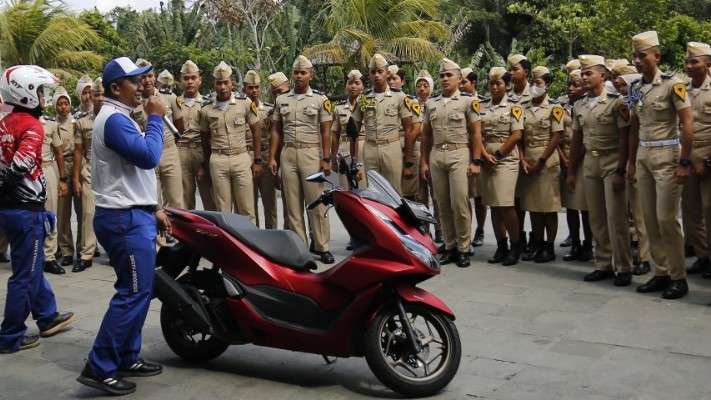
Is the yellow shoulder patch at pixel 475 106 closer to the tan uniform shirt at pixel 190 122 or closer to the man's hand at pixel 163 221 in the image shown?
the tan uniform shirt at pixel 190 122

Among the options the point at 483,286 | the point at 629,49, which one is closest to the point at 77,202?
the point at 483,286

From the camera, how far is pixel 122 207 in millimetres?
5254

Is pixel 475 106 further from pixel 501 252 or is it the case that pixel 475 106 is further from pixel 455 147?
pixel 501 252

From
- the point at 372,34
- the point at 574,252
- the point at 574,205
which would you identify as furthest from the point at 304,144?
the point at 372,34

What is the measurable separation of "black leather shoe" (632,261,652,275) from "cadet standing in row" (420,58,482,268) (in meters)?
1.61

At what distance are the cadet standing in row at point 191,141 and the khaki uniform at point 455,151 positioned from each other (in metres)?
2.72

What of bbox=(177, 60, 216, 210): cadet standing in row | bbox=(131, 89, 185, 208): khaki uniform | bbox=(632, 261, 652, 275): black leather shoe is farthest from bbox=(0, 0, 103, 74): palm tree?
bbox=(632, 261, 652, 275): black leather shoe

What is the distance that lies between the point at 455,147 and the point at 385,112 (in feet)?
3.16

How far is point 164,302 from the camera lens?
562 cm

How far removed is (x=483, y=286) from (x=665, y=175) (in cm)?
185

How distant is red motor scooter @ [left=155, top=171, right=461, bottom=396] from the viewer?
512cm

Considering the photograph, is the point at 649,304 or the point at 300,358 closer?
the point at 300,358

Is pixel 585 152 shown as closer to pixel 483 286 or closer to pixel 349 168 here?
pixel 483 286

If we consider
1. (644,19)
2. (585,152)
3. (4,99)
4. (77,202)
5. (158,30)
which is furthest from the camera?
(158,30)
